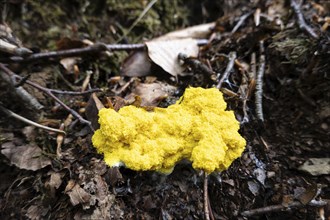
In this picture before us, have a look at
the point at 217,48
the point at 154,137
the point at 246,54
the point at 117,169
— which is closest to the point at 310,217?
the point at 154,137

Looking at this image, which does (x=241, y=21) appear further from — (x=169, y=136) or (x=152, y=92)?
(x=169, y=136)

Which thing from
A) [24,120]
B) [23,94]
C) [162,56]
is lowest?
[24,120]

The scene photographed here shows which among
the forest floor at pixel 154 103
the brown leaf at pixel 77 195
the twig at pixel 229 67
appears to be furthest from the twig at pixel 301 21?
the brown leaf at pixel 77 195

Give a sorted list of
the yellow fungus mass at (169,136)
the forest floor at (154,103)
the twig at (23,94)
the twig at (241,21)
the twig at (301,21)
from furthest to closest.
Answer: the twig at (241,21) < the twig at (301,21) < the twig at (23,94) < the forest floor at (154,103) < the yellow fungus mass at (169,136)

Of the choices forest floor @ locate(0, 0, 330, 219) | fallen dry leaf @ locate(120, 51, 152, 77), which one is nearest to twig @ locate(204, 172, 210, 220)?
forest floor @ locate(0, 0, 330, 219)

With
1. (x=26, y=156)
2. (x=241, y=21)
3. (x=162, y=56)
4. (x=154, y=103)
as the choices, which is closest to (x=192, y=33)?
(x=241, y=21)

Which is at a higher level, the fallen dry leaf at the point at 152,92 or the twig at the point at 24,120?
the fallen dry leaf at the point at 152,92

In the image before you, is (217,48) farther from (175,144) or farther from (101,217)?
(101,217)

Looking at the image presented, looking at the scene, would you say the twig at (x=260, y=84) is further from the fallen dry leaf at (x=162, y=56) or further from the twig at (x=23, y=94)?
the twig at (x=23, y=94)
